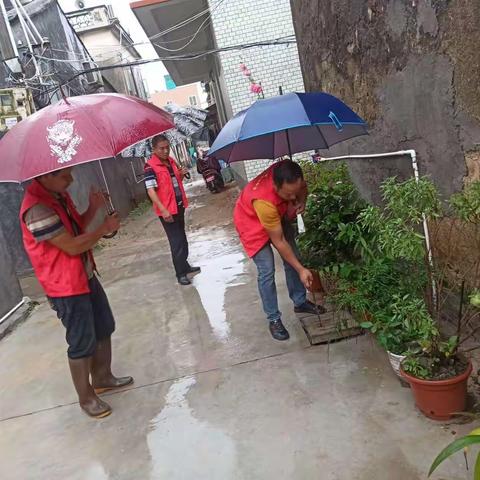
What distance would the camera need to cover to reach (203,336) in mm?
3988

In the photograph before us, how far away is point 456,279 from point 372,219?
84cm

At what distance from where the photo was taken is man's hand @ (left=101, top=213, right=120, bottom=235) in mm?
2782

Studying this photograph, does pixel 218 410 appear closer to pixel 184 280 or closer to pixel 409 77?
pixel 409 77

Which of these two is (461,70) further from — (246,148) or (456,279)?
(246,148)

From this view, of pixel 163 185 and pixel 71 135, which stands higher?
pixel 71 135

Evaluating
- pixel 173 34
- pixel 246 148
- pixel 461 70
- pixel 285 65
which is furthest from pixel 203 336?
pixel 173 34

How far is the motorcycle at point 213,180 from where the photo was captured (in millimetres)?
14188

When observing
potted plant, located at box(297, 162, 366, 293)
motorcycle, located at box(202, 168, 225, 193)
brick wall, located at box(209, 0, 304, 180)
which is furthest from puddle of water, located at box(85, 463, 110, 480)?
motorcycle, located at box(202, 168, 225, 193)

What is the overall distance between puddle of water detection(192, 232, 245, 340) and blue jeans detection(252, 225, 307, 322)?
524 mm

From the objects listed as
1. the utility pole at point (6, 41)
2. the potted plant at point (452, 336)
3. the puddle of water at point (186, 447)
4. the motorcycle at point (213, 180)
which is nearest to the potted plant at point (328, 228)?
the potted plant at point (452, 336)

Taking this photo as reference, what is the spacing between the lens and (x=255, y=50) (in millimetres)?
8977

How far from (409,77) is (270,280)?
1.64 metres

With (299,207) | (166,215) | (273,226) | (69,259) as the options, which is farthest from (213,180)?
(69,259)

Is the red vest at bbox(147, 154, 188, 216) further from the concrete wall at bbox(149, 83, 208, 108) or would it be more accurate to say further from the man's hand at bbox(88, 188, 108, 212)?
the concrete wall at bbox(149, 83, 208, 108)
